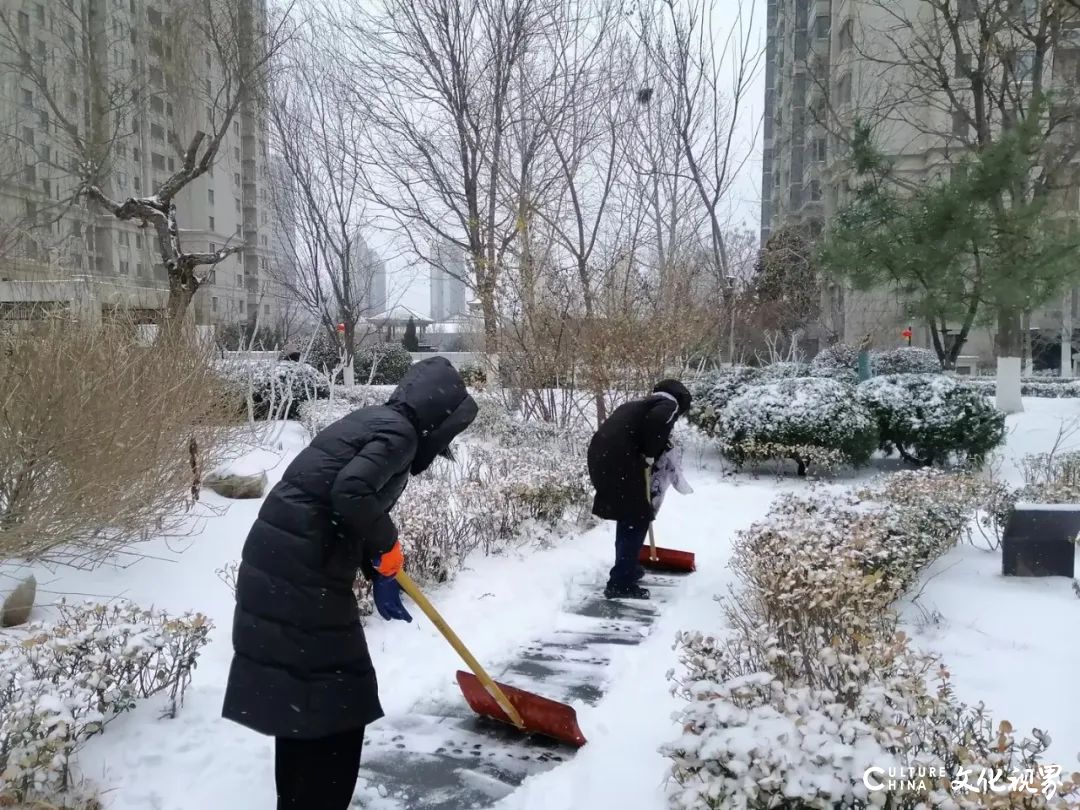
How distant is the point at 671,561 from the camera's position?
5.76 metres

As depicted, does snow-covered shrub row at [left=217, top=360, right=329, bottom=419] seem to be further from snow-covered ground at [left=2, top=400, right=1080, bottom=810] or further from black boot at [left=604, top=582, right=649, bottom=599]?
black boot at [left=604, top=582, right=649, bottom=599]

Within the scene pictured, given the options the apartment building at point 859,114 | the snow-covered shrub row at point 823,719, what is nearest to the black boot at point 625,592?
the snow-covered shrub row at point 823,719

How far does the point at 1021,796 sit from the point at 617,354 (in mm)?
8205

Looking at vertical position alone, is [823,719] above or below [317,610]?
below

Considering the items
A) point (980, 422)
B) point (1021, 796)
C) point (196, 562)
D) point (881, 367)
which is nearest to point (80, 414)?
point (196, 562)

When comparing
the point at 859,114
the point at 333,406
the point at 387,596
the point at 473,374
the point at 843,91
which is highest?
the point at 843,91

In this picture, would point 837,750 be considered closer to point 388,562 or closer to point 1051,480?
point 388,562

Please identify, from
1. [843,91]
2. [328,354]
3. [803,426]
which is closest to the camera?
[803,426]

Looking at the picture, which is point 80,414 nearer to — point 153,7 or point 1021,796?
point 1021,796

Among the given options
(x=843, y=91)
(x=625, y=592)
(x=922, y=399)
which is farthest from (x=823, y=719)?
(x=843, y=91)

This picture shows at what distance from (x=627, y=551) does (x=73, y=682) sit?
3192 mm

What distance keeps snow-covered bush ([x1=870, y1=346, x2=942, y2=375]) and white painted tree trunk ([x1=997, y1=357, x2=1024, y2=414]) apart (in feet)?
11.2

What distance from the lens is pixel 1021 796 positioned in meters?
1.94

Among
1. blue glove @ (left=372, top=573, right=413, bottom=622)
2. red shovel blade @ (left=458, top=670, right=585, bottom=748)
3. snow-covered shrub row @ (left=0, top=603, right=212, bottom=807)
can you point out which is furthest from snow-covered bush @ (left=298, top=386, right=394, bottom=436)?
blue glove @ (left=372, top=573, right=413, bottom=622)
